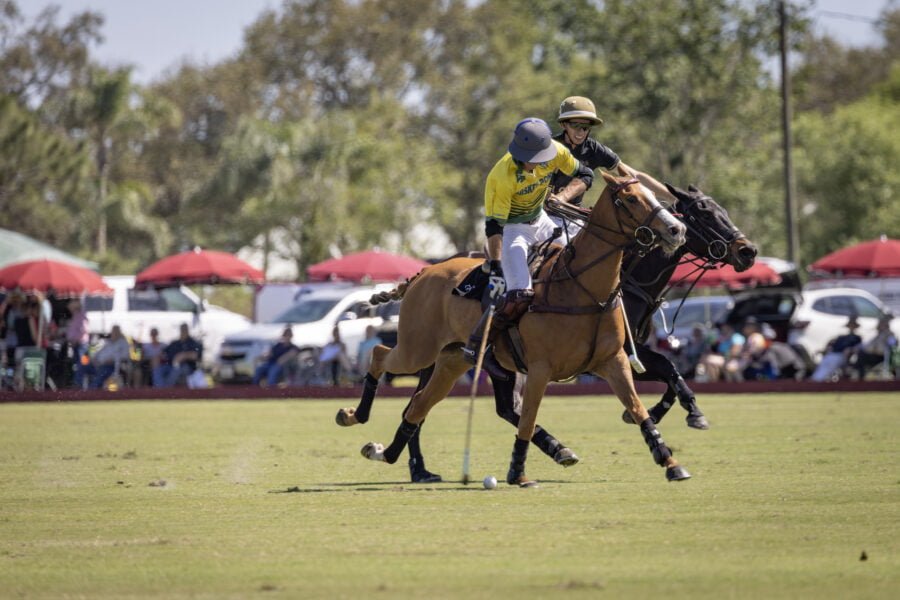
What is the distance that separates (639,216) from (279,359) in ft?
63.1

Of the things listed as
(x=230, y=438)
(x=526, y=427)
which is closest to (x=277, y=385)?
(x=230, y=438)

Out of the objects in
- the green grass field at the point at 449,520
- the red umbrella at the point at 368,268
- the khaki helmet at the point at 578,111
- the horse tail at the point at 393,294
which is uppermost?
the red umbrella at the point at 368,268

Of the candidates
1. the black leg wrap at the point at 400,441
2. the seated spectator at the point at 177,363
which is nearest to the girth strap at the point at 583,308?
the black leg wrap at the point at 400,441

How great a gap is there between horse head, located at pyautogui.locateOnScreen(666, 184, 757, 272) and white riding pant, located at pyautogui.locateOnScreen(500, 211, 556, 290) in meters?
2.21

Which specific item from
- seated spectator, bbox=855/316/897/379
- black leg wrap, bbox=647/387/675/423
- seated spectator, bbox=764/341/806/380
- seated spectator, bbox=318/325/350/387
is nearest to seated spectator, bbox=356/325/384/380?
seated spectator, bbox=318/325/350/387

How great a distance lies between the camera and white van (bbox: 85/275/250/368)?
33062 mm

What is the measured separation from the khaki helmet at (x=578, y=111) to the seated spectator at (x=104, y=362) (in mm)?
17811

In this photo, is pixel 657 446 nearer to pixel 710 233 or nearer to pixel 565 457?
pixel 565 457

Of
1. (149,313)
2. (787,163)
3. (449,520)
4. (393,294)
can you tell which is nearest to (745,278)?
(149,313)

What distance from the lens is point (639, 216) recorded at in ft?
37.2

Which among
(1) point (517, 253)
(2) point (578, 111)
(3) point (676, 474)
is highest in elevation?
(2) point (578, 111)

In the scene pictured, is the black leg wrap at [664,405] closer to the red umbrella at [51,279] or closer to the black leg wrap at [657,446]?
the black leg wrap at [657,446]

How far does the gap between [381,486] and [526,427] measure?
4.47ft

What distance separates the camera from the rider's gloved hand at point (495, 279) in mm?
11727
